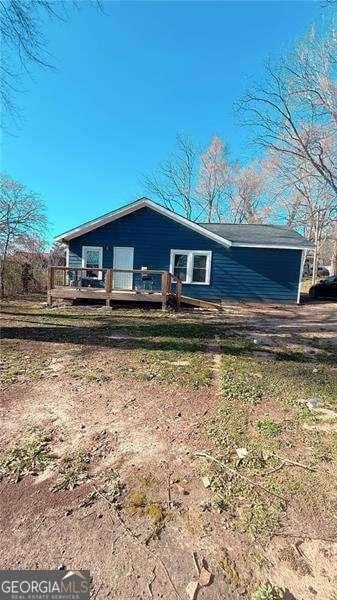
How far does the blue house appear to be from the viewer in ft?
44.3

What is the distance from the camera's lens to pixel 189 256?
1370 cm

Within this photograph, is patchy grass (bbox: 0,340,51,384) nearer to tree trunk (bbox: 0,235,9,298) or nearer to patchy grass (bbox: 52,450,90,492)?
patchy grass (bbox: 52,450,90,492)

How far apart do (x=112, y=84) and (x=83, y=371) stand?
12.4 meters

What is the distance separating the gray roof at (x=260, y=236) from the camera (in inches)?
523

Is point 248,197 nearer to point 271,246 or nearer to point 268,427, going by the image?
point 271,246

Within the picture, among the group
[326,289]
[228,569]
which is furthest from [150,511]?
[326,289]

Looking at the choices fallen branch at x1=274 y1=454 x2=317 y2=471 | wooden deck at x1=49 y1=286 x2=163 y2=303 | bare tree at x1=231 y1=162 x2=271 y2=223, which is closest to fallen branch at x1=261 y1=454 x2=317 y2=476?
fallen branch at x1=274 y1=454 x2=317 y2=471

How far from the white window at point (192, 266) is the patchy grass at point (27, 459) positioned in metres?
11.4

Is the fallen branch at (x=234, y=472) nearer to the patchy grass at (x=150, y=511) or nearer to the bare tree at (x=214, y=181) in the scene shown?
the patchy grass at (x=150, y=511)

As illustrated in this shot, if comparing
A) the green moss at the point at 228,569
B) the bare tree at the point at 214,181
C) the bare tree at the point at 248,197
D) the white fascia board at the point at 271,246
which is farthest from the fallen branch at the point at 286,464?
the bare tree at the point at 214,181

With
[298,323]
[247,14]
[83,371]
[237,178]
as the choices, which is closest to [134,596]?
[83,371]

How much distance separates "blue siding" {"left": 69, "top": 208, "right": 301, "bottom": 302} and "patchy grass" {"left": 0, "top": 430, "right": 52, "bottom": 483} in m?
11.4

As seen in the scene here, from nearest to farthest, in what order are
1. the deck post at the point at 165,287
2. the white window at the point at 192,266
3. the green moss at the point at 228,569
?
the green moss at the point at 228,569, the deck post at the point at 165,287, the white window at the point at 192,266

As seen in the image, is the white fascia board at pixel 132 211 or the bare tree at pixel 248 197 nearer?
the white fascia board at pixel 132 211
